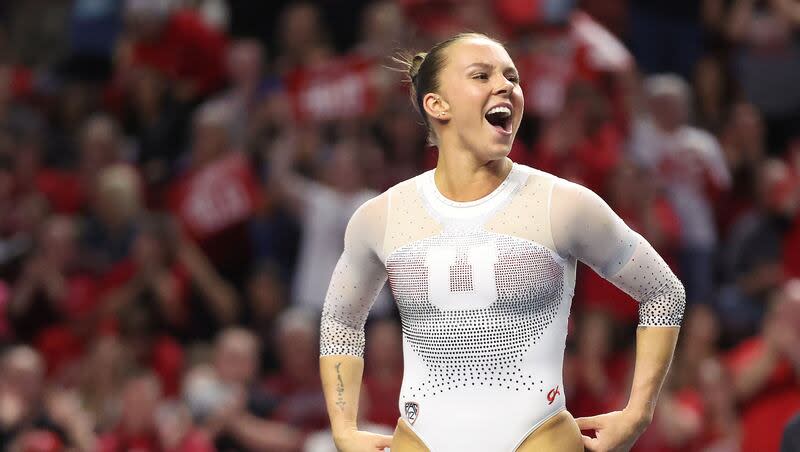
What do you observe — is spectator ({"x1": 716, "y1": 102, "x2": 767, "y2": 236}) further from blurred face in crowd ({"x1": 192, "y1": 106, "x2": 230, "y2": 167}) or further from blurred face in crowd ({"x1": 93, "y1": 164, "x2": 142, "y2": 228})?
blurred face in crowd ({"x1": 93, "y1": 164, "x2": 142, "y2": 228})

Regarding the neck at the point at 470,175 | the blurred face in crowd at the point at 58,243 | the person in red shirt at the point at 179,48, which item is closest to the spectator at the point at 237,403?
the blurred face in crowd at the point at 58,243

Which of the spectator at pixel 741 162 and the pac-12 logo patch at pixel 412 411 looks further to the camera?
the spectator at pixel 741 162

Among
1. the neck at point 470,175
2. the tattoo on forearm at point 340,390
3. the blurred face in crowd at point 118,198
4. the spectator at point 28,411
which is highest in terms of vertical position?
the neck at point 470,175

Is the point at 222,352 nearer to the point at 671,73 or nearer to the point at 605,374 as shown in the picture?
the point at 605,374

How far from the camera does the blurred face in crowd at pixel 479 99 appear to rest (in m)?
3.68

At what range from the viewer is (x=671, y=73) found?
9.63 m

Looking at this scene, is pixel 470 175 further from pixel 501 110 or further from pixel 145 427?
pixel 145 427

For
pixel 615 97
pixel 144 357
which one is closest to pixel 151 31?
pixel 144 357

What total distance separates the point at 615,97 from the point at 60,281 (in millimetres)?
3602

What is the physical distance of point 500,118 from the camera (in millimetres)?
3721

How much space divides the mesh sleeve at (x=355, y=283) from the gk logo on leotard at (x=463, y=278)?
24 centimetres

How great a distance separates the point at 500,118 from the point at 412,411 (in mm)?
789

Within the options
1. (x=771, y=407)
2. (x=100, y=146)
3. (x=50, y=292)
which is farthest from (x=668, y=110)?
(x=50, y=292)

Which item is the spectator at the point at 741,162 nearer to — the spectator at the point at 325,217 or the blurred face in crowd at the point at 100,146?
the spectator at the point at 325,217
